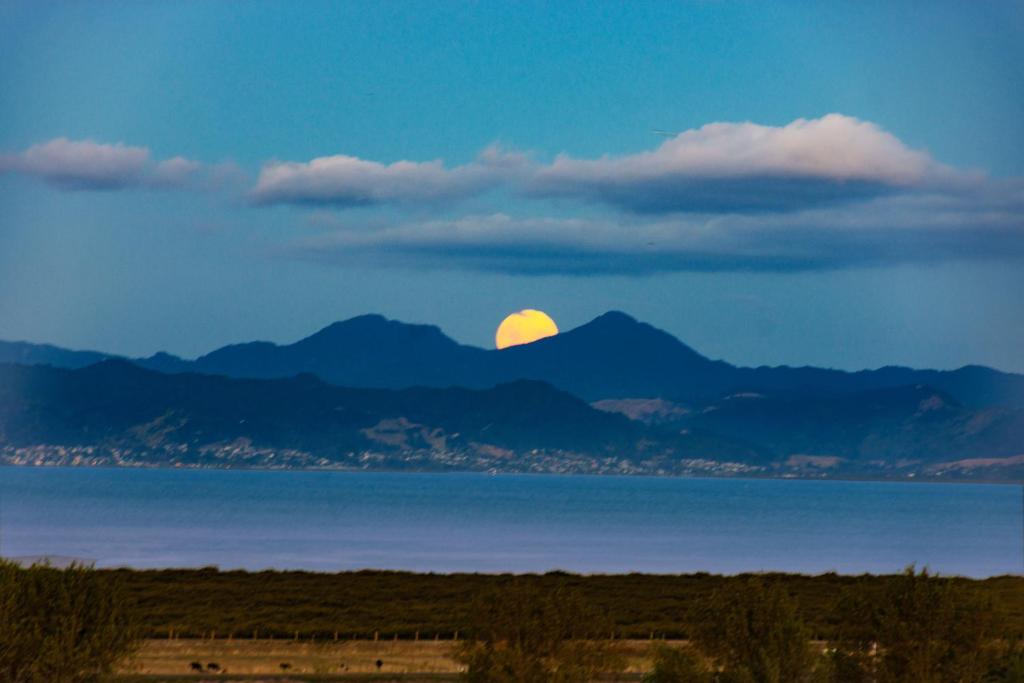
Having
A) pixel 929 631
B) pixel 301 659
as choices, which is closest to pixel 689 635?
pixel 929 631

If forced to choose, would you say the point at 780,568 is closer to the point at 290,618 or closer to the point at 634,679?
the point at 290,618

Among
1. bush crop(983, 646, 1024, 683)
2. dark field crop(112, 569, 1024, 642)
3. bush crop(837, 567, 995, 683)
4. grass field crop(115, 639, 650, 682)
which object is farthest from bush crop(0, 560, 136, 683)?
bush crop(983, 646, 1024, 683)

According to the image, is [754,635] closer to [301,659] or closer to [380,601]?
[301,659]

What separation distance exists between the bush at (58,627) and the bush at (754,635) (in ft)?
53.7

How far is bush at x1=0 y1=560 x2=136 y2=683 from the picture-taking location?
1617 inches

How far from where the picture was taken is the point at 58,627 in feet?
137

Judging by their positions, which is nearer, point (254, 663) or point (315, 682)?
point (315, 682)

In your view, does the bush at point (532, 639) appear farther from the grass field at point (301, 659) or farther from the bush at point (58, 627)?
the bush at point (58, 627)

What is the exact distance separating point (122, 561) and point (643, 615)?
3302 inches

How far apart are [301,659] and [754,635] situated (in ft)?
74.8

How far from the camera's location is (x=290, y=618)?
70812mm

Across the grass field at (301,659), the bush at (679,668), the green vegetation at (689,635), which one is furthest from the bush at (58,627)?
the bush at (679,668)

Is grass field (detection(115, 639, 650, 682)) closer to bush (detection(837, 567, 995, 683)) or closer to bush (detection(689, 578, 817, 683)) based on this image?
bush (detection(689, 578, 817, 683))

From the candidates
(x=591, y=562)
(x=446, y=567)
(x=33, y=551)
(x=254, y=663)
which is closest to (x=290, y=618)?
(x=254, y=663)
